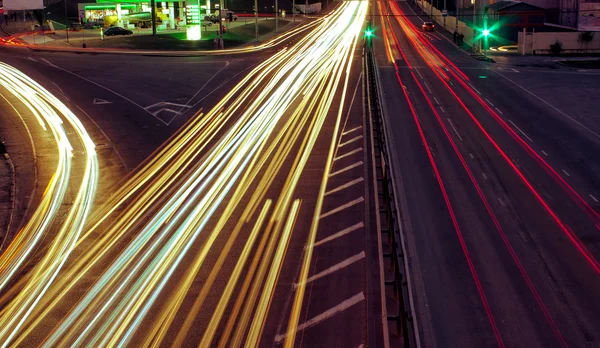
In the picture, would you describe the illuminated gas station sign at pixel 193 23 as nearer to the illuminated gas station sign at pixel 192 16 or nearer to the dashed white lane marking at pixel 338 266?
the illuminated gas station sign at pixel 192 16

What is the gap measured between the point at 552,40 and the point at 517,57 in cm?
529

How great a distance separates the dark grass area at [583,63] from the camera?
56088 millimetres

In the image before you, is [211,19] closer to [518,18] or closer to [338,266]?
[518,18]

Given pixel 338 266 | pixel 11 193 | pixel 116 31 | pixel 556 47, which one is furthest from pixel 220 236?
pixel 116 31

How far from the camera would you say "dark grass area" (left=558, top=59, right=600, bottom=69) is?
5609cm

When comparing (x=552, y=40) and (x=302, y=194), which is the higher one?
(x=552, y=40)

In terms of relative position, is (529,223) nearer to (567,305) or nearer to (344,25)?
(567,305)

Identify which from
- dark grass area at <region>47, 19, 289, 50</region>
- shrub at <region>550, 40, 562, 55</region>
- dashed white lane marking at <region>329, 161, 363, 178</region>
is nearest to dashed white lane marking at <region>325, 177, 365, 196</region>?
dashed white lane marking at <region>329, 161, 363, 178</region>

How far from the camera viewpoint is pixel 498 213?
883 inches

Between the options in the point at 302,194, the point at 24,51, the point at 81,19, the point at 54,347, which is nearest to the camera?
the point at 54,347

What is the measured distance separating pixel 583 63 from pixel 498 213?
40.4 m

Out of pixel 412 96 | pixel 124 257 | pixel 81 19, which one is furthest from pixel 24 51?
pixel 124 257

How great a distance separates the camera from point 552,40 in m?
66.2

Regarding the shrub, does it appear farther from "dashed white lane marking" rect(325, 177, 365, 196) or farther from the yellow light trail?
"dashed white lane marking" rect(325, 177, 365, 196)
